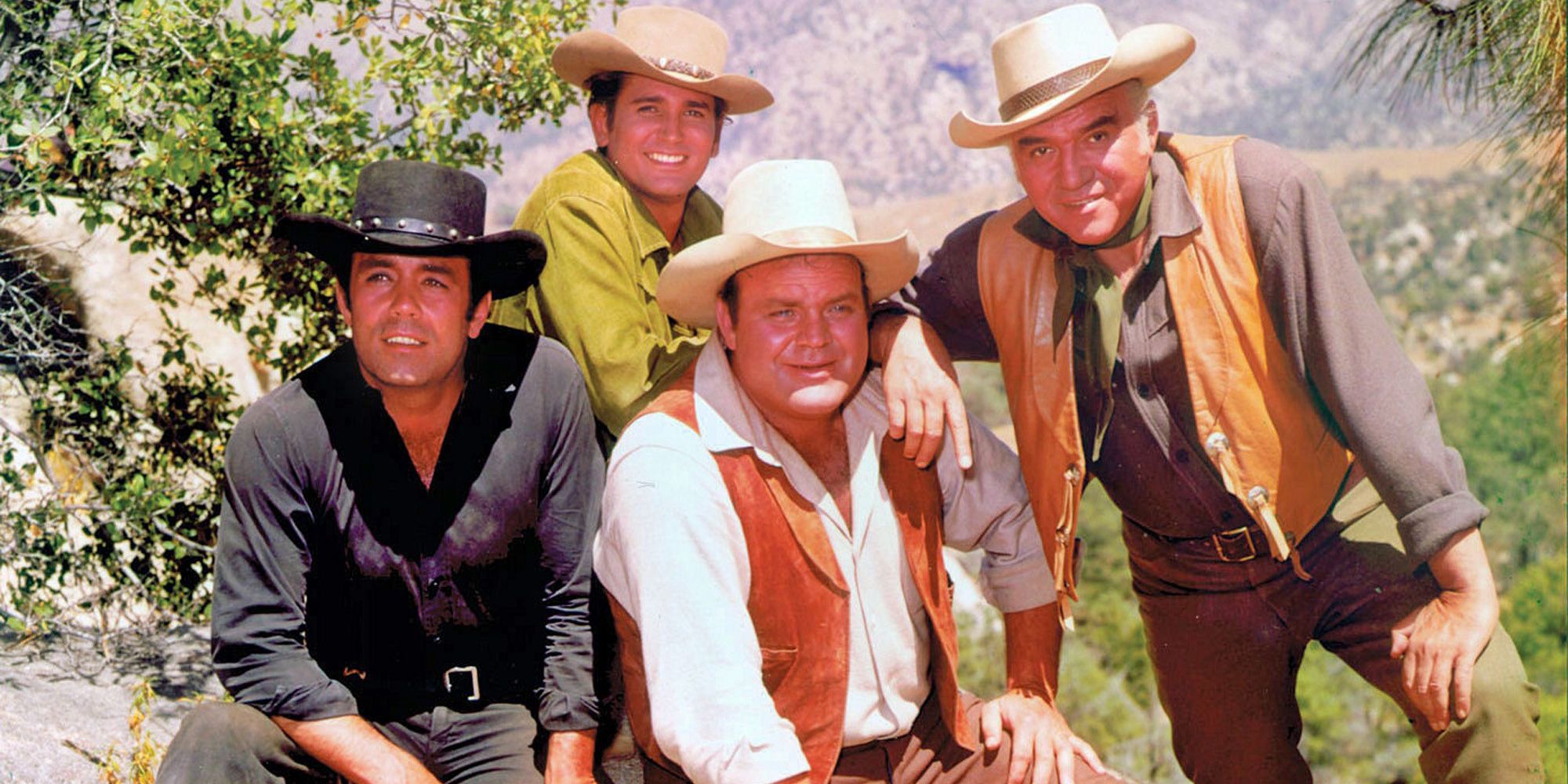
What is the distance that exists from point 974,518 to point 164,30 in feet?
9.39

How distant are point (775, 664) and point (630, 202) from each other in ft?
4.72

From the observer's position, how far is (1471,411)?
56.3 m

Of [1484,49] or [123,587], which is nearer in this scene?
[123,587]

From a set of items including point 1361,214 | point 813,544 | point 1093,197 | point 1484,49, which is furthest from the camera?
point 1361,214

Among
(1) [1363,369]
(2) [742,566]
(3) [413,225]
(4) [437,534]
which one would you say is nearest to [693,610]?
(2) [742,566]

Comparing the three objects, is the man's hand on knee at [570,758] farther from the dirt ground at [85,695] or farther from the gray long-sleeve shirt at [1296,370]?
the gray long-sleeve shirt at [1296,370]

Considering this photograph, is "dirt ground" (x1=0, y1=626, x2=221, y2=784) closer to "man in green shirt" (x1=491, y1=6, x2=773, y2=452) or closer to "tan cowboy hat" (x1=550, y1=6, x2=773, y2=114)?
"man in green shirt" (x1=491, y1=6, x2=773, y2=452)

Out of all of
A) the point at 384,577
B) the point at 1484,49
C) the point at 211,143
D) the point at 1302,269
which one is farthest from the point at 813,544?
the point at 1484,49

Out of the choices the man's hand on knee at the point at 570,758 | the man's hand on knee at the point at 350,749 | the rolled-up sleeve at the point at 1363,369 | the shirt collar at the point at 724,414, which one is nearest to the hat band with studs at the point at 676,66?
the shirt collar at the point at 724,414

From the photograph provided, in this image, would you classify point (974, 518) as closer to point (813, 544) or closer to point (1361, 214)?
point (813, 544)

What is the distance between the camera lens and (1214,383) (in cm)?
346

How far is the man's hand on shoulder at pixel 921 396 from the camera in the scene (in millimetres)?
3309

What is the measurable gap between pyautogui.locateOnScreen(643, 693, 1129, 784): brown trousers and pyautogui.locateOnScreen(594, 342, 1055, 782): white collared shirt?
0.05 metres

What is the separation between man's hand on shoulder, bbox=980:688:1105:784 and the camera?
332 centimetres
